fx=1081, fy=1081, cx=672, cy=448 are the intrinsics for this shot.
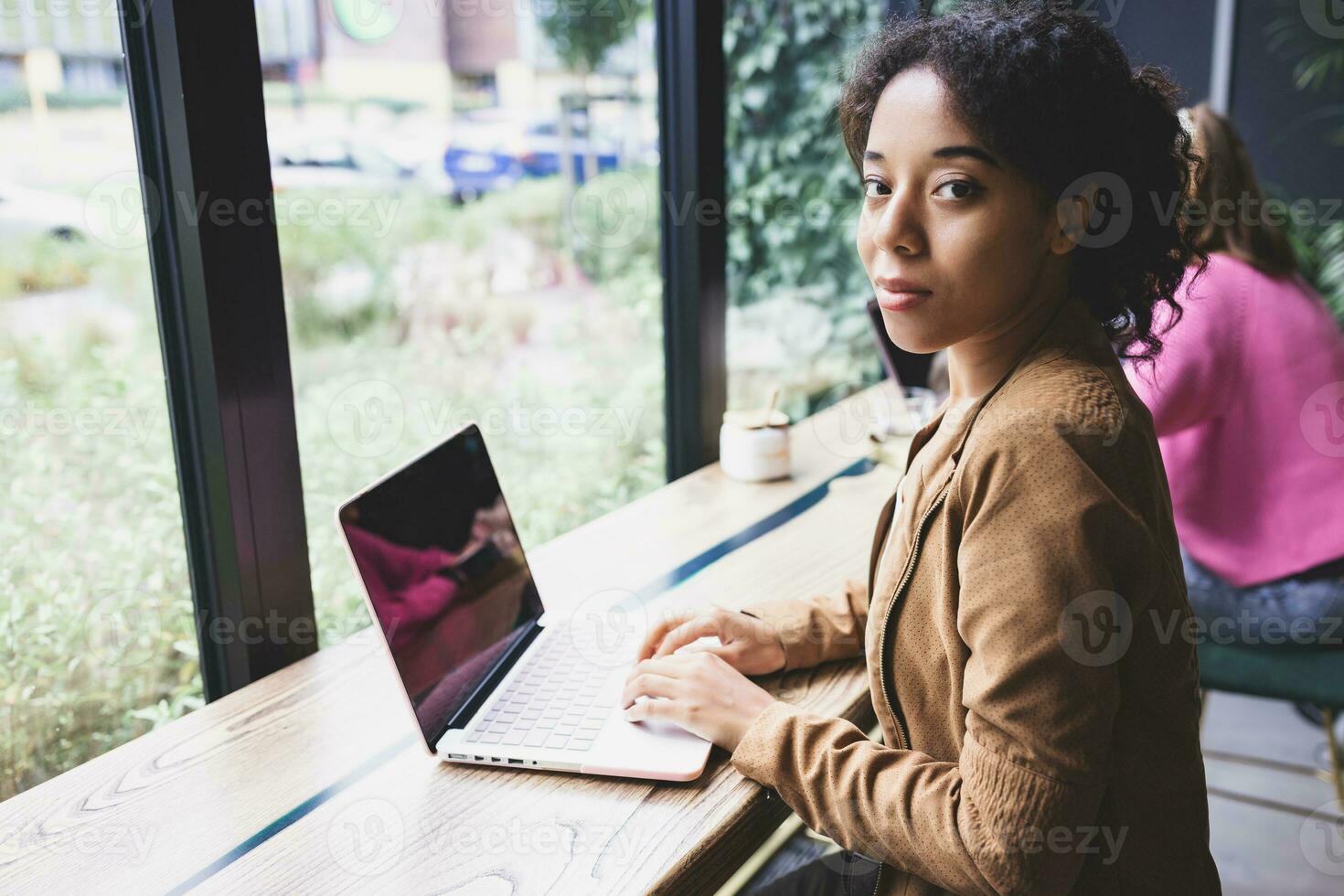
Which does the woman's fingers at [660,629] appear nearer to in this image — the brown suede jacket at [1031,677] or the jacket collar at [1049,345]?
the brown suede jacket at [1031,677]

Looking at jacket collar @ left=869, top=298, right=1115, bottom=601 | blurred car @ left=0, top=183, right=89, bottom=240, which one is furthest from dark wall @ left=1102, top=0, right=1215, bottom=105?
blurred car @ left=0, top=183, right=89, bottom=240

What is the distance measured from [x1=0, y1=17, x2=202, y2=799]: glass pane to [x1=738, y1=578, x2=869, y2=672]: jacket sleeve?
771 millimetres

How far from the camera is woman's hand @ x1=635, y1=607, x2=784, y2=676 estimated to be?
1279mm

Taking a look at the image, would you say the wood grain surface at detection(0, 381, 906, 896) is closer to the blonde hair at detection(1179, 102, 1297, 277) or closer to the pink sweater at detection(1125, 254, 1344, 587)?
the pink sweater at detection(1125, 254, 1344, 587)

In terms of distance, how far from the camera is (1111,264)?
106 cm

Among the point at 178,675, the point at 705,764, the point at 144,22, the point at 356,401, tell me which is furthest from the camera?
the point at 356,401

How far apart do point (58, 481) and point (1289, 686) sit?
77.9 inches

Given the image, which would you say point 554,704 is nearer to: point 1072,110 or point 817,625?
point 817,625

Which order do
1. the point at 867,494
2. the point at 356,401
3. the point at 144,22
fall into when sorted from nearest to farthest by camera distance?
the point at 144,22, the point at 356,401, the point at 867,494

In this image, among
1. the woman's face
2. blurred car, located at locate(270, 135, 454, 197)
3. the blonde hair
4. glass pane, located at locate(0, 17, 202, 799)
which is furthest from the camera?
the blonde hair

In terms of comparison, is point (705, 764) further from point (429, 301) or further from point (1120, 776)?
point (429, 301)

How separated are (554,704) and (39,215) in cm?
81

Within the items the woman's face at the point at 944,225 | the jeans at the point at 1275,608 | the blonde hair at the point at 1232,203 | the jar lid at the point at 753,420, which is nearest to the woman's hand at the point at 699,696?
the woman's face at the point at 944,225

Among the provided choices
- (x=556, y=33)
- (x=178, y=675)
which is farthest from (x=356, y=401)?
(x=556, y=33)
